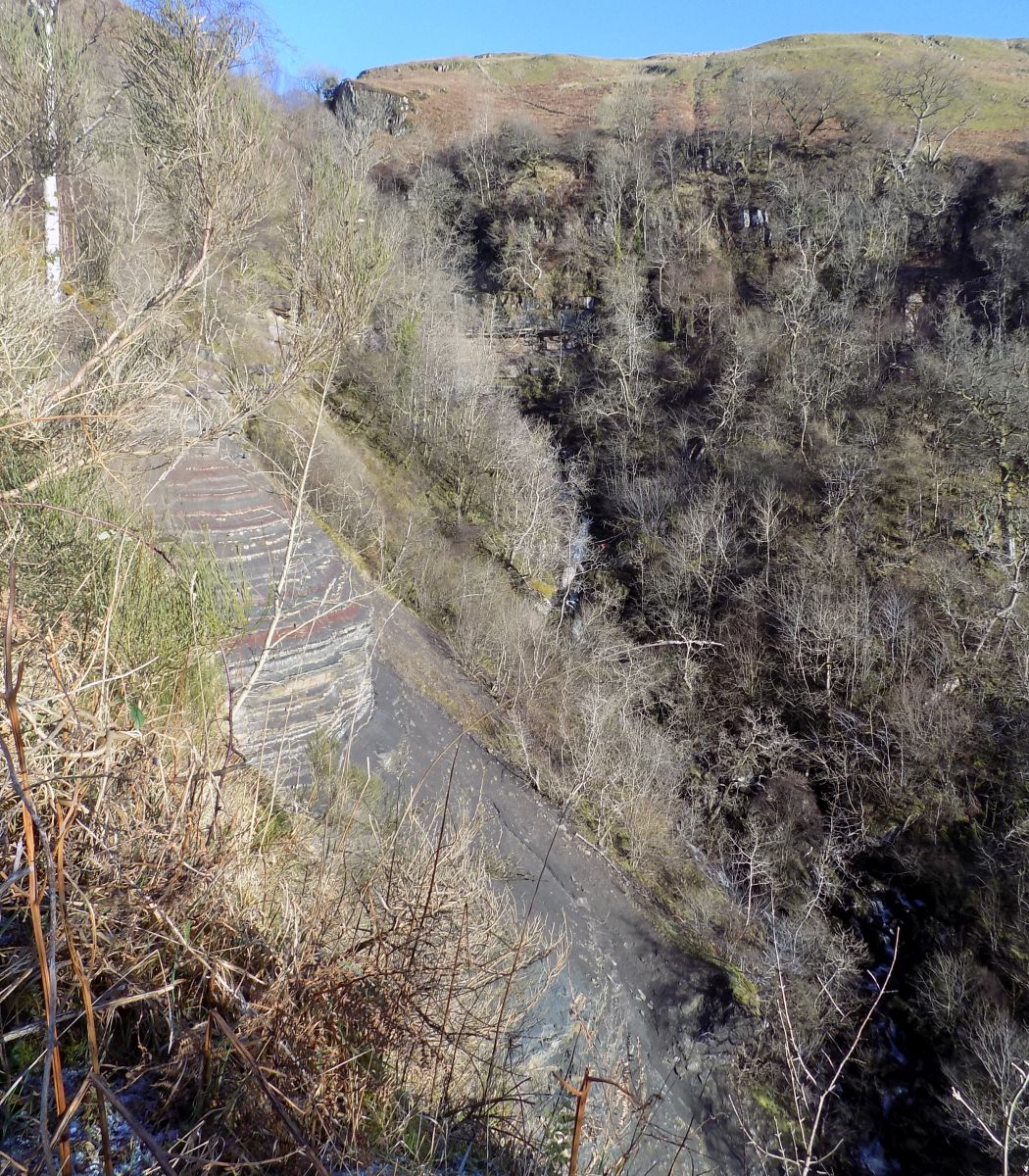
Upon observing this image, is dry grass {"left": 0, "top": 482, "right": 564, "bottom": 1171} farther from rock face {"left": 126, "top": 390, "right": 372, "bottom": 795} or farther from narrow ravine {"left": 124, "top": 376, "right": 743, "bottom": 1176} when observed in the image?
rock face {"left": 126, "top": 390, "right": 372, "bottom": 795}

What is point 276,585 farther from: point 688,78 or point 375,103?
point 688,78

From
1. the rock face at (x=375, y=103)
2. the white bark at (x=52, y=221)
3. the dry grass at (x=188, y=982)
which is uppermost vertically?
the rock face at (x=375, y=103)

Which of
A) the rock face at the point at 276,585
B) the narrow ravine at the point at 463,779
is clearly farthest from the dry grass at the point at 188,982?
the rock face at the point at 276,585

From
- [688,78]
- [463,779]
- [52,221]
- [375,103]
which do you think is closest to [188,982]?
[52,221]

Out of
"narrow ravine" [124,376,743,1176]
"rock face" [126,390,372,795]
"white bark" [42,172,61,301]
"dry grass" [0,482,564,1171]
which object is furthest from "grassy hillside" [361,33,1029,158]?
"dry grass" [0,482,564,1171]

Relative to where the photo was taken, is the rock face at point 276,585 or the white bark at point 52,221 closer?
the rock face at point 276,585

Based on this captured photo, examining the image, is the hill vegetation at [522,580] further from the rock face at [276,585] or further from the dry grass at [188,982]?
the rock face at [276,585]
